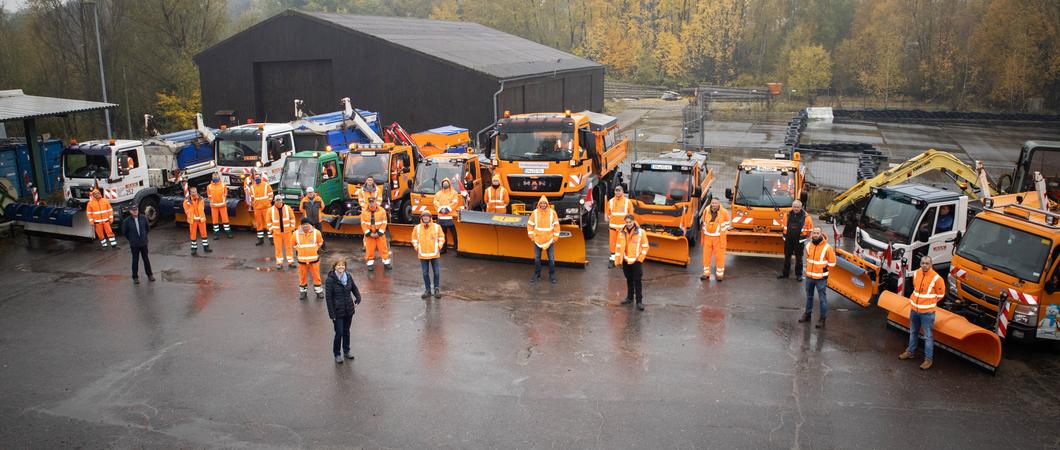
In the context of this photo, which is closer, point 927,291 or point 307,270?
point 927,291

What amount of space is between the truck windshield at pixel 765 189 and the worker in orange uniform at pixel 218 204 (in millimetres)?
12329

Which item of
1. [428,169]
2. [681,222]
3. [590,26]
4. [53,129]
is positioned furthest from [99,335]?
[590,26]

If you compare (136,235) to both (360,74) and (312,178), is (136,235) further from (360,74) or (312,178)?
(360,74)

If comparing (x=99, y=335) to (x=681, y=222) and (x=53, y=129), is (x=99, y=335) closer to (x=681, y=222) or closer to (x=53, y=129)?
(x=681, y=222)

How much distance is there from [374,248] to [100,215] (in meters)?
7.10

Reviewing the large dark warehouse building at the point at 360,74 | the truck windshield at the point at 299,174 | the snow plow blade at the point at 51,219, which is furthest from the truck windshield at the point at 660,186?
the large dark warehouse building at the point at 360,74

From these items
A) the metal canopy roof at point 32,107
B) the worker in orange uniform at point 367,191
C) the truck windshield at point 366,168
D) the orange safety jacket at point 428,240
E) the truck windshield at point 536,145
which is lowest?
the orange safety jacket at point 428,240

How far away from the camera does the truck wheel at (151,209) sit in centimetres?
1970

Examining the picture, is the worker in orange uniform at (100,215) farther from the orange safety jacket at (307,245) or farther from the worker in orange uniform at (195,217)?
the orange safety jacket at (307,245)

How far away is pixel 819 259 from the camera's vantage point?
38.4 ft

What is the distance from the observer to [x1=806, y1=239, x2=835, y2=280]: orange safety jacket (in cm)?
1169

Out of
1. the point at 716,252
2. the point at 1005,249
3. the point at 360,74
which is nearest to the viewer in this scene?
the point at 1005,249

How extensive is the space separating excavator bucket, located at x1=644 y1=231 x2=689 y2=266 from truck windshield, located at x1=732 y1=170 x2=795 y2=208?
1860mm

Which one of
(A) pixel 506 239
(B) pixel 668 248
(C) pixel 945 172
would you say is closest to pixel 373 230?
(A) pixel 506 239
